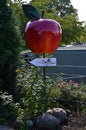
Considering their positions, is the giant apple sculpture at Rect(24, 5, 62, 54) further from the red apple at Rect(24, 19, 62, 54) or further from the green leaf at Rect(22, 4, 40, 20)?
the green leaf at Rect(22, 4, 40, 20)

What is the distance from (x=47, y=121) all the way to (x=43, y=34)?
5.70ft

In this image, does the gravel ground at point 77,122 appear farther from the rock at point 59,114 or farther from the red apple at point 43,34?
the red apple at point 43,34

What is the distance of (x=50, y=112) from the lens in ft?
22.9

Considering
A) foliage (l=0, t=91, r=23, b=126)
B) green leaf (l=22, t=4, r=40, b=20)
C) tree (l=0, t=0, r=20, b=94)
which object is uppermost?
green leaf (l=22, t=4, r=40, b=20)

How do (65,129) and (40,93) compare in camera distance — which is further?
(40,93)

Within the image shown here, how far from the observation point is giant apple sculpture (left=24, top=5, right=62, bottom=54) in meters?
7.27

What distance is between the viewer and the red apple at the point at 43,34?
7.27 meters

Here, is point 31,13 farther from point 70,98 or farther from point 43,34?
point 70,98

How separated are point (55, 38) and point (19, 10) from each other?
7.80 metres

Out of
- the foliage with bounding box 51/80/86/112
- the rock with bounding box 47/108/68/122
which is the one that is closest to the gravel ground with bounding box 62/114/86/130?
the rock with bounding box 47/108/68/122

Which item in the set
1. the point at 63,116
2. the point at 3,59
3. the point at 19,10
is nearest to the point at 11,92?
the point at 3,59

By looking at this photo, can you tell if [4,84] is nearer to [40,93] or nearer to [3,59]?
[3,59]

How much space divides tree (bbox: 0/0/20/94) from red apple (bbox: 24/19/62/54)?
1.49 feet

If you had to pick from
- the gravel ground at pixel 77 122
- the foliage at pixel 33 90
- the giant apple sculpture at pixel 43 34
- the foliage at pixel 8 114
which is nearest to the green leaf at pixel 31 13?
the giant apple sculpture at pixel 43 34
